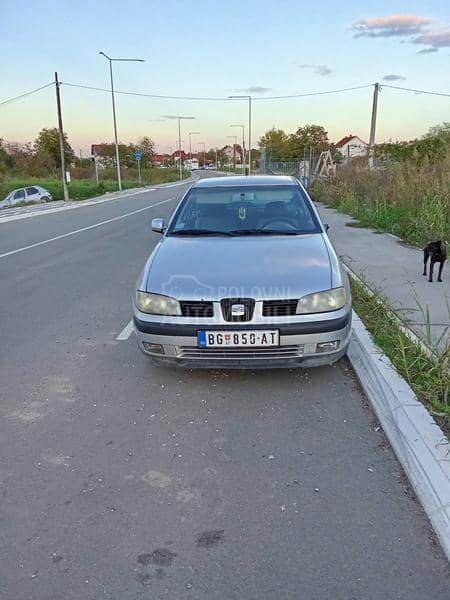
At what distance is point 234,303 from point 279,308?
1.07ft

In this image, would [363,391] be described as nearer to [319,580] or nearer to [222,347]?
[222,347]

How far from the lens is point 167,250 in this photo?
428 cm

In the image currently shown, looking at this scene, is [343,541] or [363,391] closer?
[343,541]

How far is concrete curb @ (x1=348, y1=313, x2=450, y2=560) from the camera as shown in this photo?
2363mm

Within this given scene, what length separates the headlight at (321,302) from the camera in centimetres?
346

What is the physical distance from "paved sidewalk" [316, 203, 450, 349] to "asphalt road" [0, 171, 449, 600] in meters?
1.46

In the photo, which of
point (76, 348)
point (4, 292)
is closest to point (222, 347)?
point (76, 348)

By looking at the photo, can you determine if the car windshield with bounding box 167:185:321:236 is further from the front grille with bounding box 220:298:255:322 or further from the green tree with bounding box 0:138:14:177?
the green tree with bounding box 0:138:14:177

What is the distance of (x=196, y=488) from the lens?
265cm

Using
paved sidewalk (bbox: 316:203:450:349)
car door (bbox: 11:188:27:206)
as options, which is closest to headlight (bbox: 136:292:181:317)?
paved sidewalk (bbox: 316:203:450:349)

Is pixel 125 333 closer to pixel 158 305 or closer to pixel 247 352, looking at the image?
pixel 158 305

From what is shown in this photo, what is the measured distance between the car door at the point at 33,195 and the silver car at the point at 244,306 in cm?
2813

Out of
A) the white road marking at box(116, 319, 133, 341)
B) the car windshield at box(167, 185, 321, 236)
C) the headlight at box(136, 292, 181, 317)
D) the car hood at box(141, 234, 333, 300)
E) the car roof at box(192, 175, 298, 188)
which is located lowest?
the white road marking at box(116, 319, 133, 341)

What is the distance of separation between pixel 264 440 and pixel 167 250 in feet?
6.43
